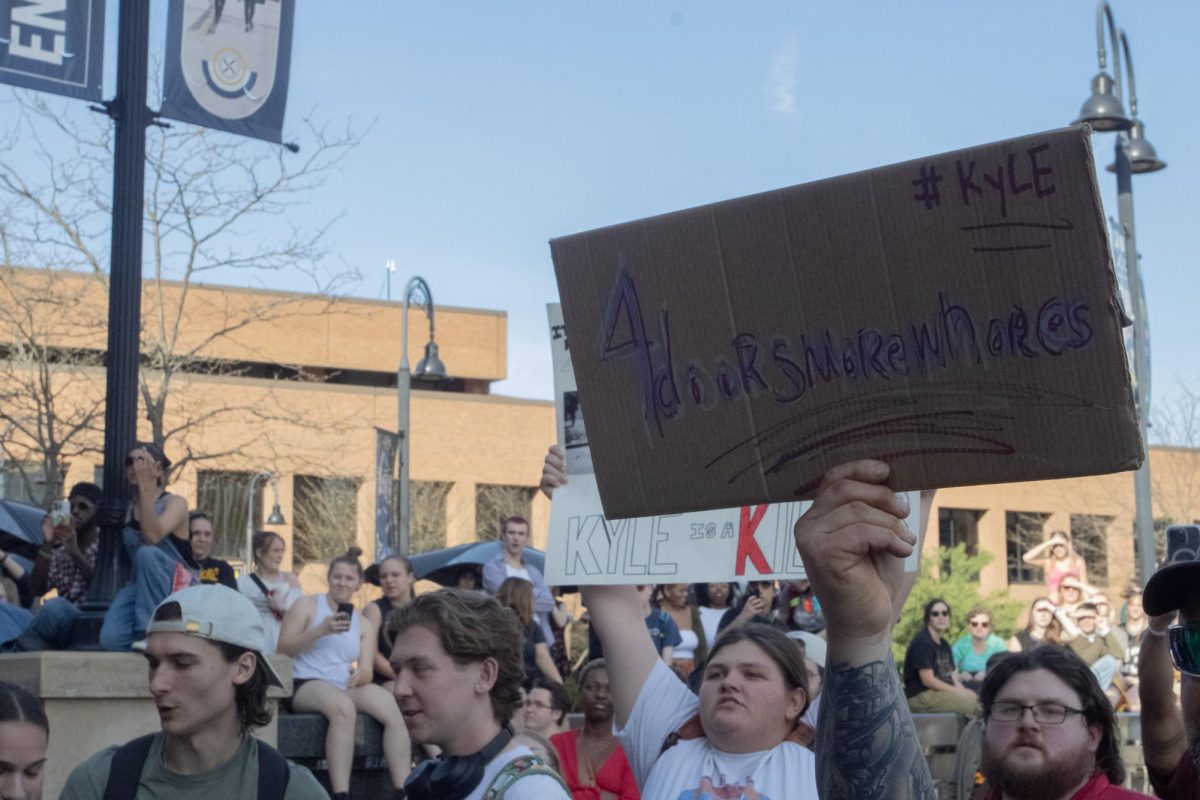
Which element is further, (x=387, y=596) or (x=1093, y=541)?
(x=1093, y=541)

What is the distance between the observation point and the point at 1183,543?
408cm

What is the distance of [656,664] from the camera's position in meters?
4.47

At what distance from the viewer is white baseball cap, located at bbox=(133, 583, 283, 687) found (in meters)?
4.08

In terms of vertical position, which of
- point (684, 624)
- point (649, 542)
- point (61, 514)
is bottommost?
point (684, 624)

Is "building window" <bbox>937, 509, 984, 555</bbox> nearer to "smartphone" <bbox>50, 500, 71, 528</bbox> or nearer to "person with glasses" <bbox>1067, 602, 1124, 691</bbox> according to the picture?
"person with glasses" <bbox>1067, 602, 1124, 691</bbox>

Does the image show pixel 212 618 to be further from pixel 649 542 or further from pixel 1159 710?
pixel 1159 710

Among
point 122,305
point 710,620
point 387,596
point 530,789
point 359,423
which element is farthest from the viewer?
point 359,423

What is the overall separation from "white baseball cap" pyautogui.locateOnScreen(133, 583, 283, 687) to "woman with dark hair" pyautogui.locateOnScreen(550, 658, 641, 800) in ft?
9.77

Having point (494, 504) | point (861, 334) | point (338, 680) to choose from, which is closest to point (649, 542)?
point (861, 334)

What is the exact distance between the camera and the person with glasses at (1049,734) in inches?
154

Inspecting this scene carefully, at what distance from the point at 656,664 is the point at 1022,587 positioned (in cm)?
4929

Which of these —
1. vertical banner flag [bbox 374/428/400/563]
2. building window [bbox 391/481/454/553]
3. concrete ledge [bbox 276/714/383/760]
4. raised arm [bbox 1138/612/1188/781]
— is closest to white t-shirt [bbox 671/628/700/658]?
concrete ledge [bbox 276/714/383/760]

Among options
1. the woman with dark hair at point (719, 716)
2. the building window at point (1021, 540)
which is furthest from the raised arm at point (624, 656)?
the building window at point (1021, 540)

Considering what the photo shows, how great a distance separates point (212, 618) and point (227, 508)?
38410mm
